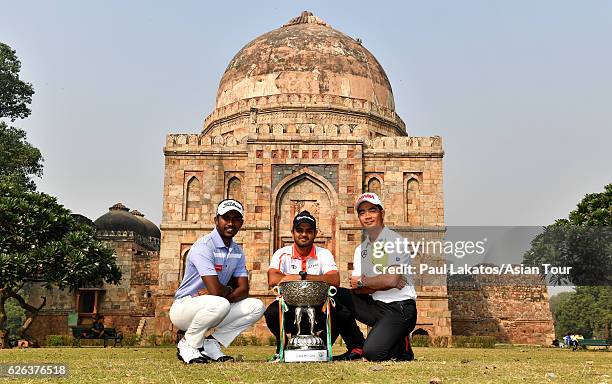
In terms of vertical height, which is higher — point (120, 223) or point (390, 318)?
point (120, 223)

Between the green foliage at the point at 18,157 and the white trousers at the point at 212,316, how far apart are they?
21850 mm

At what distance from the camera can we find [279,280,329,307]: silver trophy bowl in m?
6.94

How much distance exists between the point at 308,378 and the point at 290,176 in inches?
743

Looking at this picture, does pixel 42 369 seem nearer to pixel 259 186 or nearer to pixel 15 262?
pixel 15 262

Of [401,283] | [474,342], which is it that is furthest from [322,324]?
[474,342]

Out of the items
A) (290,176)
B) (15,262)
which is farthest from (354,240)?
(15,262)

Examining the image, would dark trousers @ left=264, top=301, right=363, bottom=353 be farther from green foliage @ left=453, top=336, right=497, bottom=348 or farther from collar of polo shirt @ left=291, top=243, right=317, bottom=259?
green foliage @ left=453, top=336, right=497, bottom=348

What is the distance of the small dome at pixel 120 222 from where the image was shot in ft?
114

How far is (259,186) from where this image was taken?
24.0 meters

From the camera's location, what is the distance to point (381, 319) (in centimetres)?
723

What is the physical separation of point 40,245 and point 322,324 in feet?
44.8

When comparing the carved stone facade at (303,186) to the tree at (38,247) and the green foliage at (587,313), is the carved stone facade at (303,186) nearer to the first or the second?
the tree at (38,247)

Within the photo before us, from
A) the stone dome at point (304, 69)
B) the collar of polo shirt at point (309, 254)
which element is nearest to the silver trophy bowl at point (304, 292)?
the collar of polo shirt at point (309, 254)

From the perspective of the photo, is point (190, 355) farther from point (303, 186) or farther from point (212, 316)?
point (303, 186)
